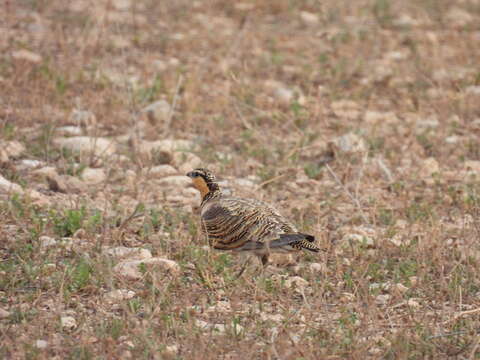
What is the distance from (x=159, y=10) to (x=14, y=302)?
701 centimetres

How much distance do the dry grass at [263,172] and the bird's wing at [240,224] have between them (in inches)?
7.0

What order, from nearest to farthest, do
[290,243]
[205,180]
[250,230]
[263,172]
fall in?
[290,243] → [250,230] → [205,180] → [263,172]

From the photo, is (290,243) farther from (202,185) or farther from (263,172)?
(263,172)

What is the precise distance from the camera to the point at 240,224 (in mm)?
5250

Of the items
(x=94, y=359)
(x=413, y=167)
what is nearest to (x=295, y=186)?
(x=413, y=167)

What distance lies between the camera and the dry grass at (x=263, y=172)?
437 cm

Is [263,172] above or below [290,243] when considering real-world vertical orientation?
below

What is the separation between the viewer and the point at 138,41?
9.93 metres

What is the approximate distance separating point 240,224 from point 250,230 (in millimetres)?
93

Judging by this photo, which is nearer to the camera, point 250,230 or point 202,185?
point 250,230

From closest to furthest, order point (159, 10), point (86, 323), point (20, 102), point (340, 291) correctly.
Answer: point (86, 323)
point (340, 291)
point (20, 102)
point (159, 10)

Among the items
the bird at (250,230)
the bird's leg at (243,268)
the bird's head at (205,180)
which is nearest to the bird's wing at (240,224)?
the bird at (250,230)

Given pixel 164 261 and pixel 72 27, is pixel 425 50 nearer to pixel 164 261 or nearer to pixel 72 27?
pixel 72 27

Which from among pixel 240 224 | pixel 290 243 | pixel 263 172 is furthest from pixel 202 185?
pixel 263 172
